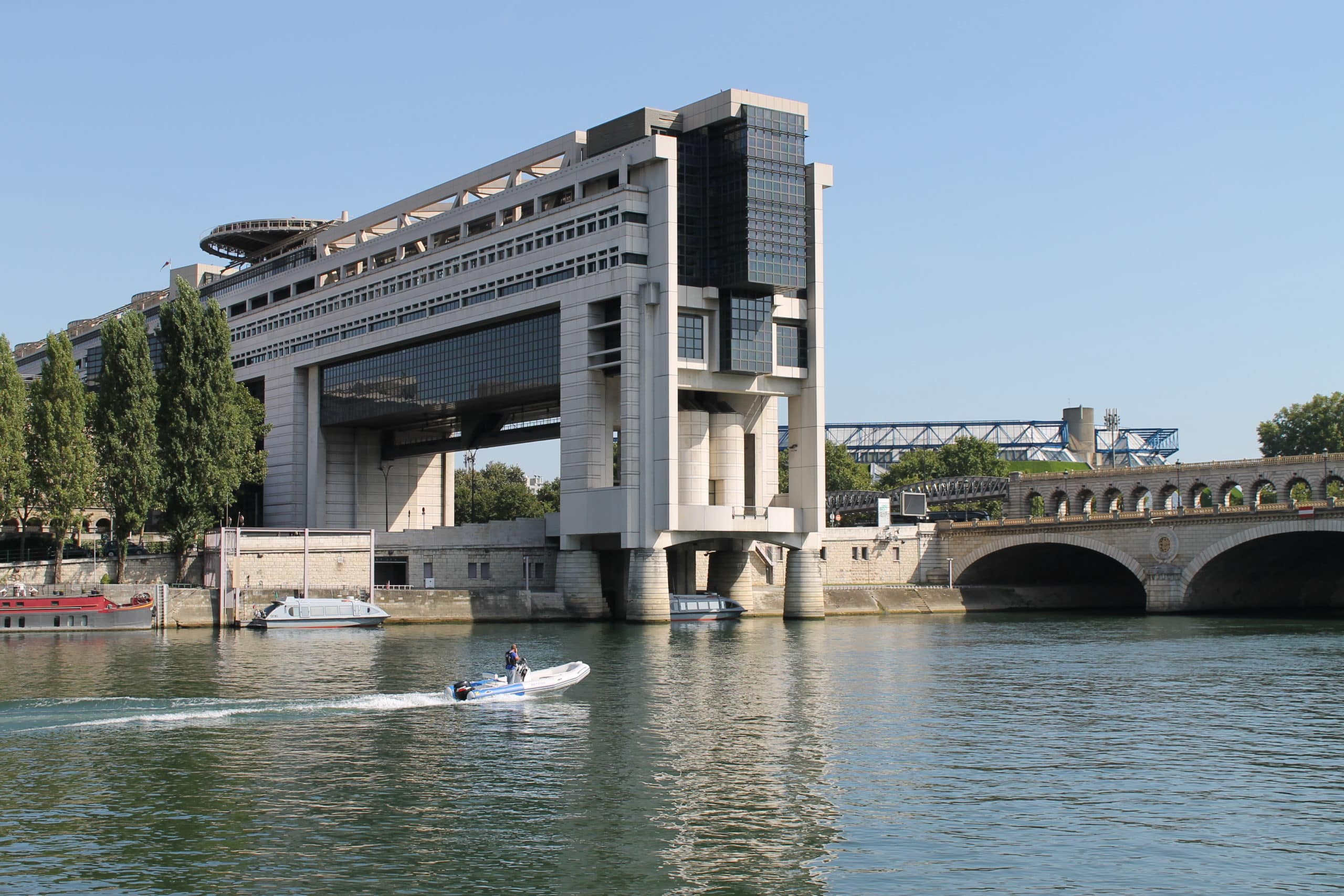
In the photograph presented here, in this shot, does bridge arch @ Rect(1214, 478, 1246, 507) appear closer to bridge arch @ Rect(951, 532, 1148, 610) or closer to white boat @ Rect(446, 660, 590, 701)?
bridge arch @ Rect(951, 532, 1148, 610)

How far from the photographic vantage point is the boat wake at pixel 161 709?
168 ft

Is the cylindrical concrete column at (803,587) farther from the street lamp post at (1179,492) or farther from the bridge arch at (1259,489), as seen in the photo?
the bridge arch at (1259,489)

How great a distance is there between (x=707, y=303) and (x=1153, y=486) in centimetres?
5306

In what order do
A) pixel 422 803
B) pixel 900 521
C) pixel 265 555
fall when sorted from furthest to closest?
pixel 900 521
pixel 265 555
pixel 422 803

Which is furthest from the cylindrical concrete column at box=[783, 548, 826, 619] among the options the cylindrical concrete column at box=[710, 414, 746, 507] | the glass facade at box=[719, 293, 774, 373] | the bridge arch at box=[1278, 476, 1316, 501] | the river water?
the bridge arch at box=[1278, 476, 1316, 501]

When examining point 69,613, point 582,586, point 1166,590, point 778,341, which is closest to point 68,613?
point 69,613

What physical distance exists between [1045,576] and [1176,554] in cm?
2781

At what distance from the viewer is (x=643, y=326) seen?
360 ft

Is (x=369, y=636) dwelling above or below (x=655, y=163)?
below

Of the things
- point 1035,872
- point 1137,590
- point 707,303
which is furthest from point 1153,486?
point 1035,872

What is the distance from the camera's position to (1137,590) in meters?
152

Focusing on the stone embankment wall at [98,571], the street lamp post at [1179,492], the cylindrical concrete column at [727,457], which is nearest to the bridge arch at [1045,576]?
the street lamp post at [1179,492]

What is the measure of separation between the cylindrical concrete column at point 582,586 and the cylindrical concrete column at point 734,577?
11.1 meters

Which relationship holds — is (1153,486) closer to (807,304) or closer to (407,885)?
(807,304)
